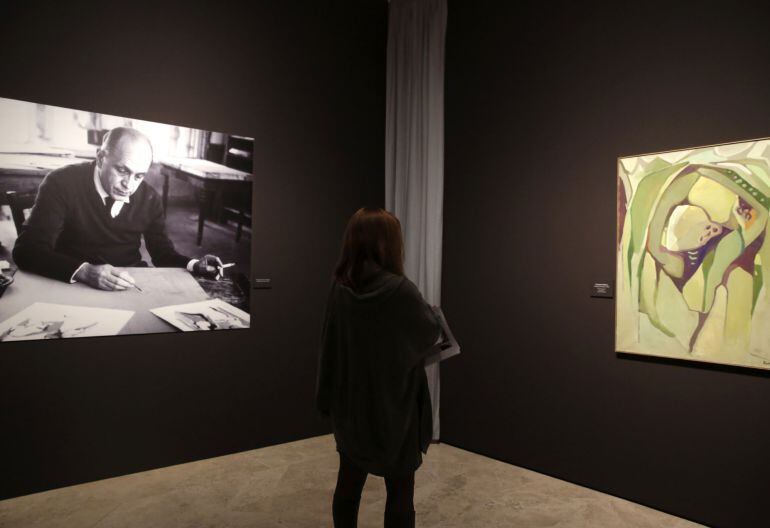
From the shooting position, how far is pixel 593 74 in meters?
3.30

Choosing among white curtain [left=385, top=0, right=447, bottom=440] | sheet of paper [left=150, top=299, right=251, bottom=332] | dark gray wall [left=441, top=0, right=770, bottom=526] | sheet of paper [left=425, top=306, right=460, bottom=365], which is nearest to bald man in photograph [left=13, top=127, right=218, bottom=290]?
sheet of paper [left=150, top=299, right=251, bottom=332]

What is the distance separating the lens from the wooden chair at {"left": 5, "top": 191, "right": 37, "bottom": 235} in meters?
2.92

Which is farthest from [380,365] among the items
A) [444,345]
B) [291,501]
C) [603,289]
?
[603,289]

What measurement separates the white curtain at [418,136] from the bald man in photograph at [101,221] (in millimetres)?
1724

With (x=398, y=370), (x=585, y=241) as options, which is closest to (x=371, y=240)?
(x=398, y=370)

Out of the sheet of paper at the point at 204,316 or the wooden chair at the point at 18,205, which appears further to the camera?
the sheet of paper at the point at 204,316

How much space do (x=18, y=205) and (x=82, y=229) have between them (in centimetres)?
33

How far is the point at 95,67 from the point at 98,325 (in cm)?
150

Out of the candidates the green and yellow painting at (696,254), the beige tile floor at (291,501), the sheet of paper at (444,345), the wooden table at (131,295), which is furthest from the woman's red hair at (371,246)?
the wooden table at (131,295)

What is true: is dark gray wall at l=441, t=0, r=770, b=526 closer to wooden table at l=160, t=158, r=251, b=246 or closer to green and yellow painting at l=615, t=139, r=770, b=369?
green and yellow painting at l=615, t=139, r=770, b=369

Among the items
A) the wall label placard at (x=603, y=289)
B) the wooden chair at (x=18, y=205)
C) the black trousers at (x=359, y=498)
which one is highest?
the wooden chair at (x=18, y=205)

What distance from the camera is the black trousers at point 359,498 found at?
5.97 ft

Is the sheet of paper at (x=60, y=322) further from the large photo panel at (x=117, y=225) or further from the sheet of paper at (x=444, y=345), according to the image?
the sheet of paper at (x=444, y=345)

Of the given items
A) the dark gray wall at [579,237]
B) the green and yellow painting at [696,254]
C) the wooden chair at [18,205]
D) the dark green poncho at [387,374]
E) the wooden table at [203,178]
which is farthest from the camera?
the wooden table at [203,178]
